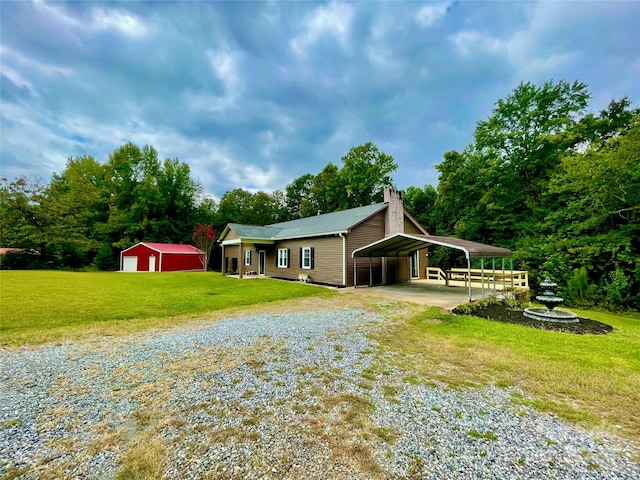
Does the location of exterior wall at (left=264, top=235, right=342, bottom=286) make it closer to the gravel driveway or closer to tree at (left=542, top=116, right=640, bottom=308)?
the gravel driveway

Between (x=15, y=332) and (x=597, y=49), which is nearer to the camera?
(x=15, y=332)

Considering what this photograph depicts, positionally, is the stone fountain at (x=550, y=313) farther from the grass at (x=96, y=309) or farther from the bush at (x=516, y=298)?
the grass at (x=96, y=309)

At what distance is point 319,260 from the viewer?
48.6 feet

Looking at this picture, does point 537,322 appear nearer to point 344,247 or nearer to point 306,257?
point 344,247

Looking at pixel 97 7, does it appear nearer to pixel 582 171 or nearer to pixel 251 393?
pixel 251 393

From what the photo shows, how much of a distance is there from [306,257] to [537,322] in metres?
10.9

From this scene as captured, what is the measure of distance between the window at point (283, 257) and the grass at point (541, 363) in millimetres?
11521

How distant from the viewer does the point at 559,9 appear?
9.37 m

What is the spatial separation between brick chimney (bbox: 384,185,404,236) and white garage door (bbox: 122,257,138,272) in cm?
2711

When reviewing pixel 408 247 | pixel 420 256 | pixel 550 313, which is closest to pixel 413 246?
pixel 408 247

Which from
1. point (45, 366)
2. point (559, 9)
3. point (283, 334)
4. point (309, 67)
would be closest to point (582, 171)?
point (559, 9)

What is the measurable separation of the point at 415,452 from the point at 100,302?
10356 millimetres

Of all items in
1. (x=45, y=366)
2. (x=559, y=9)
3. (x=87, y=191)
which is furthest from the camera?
(x=87, y=191)

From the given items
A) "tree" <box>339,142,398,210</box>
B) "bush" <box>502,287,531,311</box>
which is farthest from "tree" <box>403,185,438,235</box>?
"bush" <box>502,287,531,311</box>
